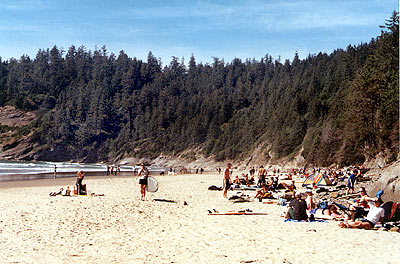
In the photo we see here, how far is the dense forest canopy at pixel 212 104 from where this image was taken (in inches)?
1479

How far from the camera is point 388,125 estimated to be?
32.2 meters

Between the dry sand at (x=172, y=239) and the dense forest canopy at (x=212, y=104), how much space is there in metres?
23.0

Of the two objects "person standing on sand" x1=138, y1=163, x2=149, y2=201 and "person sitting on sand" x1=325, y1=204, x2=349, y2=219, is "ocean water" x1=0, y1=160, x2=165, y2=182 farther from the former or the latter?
"person sitting on sand" x1=325, y1=204, x2=349, y2=219

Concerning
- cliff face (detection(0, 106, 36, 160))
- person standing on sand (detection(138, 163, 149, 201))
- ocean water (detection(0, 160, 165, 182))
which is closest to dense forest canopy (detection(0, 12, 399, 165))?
cliff face (detection(0, 106, 36, 160))

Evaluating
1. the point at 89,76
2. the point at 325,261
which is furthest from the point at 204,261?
the point at 89,76

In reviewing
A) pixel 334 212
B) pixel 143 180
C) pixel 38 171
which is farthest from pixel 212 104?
pixel 334 212

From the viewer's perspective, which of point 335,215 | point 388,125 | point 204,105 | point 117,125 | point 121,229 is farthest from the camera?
point 117,125

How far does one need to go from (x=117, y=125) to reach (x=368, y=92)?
111 m

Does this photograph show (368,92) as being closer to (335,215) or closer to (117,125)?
(335,215)

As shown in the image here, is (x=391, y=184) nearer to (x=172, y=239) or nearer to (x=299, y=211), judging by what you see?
(x=299, y=211)

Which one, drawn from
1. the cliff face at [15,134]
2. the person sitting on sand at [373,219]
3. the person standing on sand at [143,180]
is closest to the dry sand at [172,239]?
the person sitting on sand at [373,219]

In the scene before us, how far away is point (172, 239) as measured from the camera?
9023mm

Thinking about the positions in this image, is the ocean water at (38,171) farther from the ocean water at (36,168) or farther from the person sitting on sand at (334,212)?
the person sitting on sand at (334,212)

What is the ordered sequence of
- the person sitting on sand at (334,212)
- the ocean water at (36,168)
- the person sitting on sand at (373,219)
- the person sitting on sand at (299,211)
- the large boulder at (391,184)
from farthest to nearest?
the ocean water at (36,168) → the large boulder at (391,184) → the person sitting on sand at (334,212) → the person sitting on sand at (299,211) → the person sitting on sand at (373,219)
